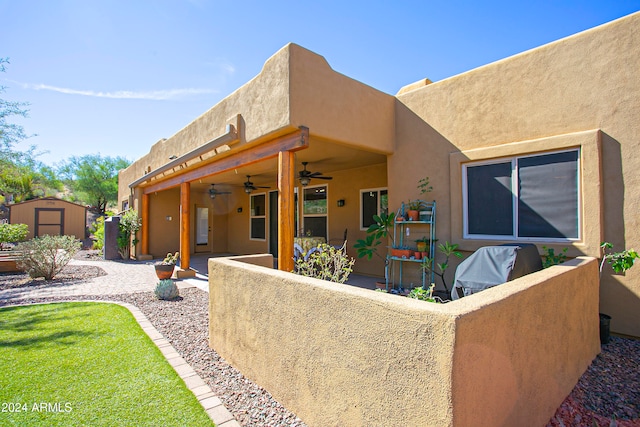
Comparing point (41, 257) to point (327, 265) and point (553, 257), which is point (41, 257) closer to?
point (327, 265)

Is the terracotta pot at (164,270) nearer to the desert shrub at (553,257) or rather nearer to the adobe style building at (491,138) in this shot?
the adobe style building at (491,138)

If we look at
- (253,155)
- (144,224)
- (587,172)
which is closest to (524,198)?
(587,172)

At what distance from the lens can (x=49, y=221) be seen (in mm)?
20891

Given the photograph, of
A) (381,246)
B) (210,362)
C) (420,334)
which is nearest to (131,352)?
(210,362)

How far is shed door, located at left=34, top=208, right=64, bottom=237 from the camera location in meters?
20.6

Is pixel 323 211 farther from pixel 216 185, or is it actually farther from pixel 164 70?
pixel 164 70

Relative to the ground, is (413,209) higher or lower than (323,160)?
lower

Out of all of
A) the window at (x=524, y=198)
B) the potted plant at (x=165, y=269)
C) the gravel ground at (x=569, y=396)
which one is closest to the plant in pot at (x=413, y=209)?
the window at (x=524, y=198)

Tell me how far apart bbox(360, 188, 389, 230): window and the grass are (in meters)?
5.62

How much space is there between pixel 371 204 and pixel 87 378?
6.60 meters

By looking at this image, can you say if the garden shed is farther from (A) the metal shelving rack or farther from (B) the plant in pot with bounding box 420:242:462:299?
(B) the plant in pot with bounding box 420:242:462:299

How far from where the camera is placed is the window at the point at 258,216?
1216cm

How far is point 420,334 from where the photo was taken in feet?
5.03

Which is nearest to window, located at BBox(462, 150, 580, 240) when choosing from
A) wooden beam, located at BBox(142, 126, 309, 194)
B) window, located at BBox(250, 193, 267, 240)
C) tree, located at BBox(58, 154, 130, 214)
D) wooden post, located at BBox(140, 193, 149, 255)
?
wooden beam, located at BBox(142, 126, 309, 194)
